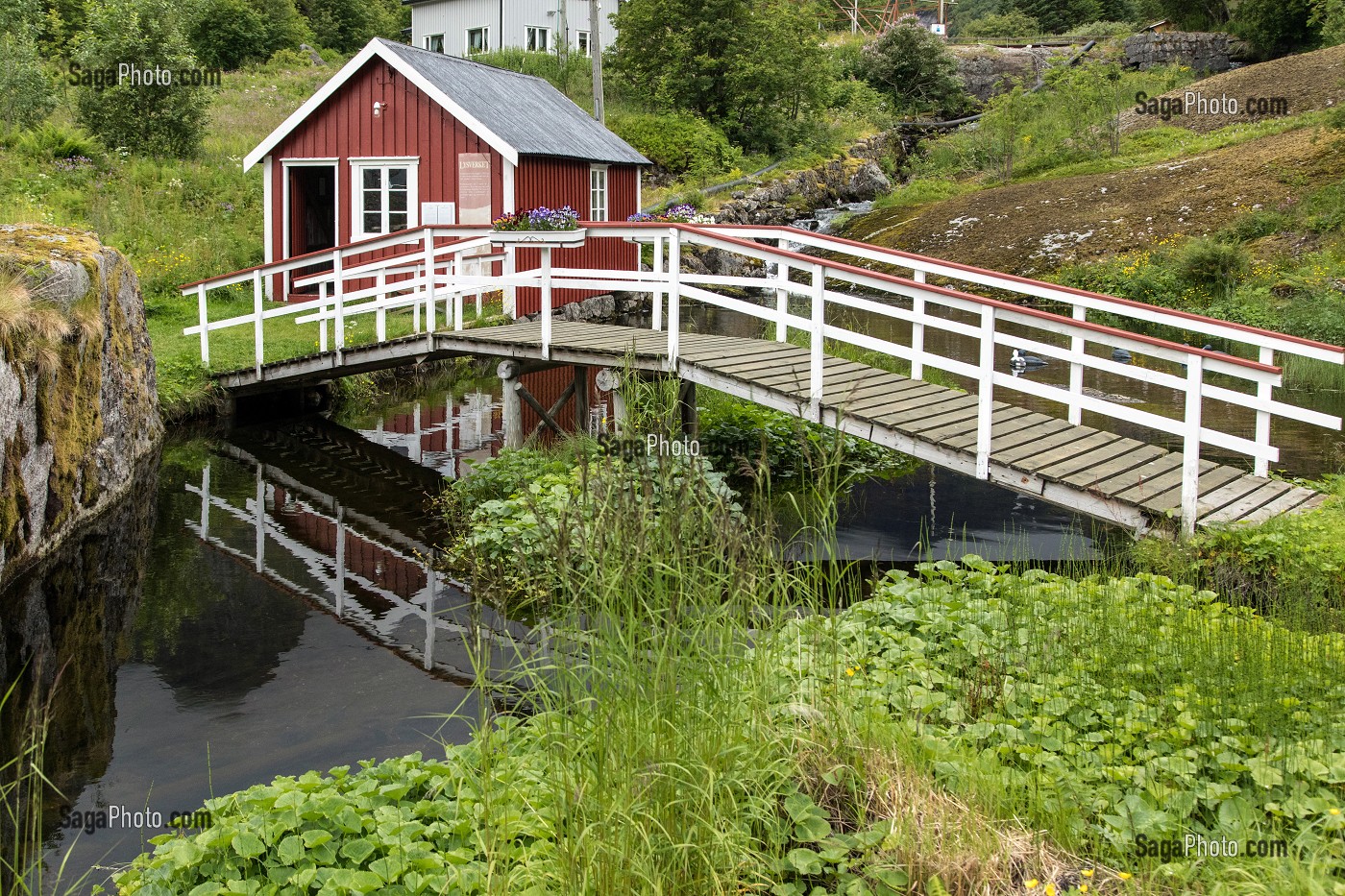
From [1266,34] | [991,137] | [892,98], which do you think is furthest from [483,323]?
[1266,34]

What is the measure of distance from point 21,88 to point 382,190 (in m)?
8.71

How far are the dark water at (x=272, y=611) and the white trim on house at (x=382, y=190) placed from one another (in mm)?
6089

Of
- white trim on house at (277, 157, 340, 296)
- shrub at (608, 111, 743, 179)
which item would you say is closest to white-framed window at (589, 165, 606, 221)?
white trim on house at (277, 157, 340, 296)

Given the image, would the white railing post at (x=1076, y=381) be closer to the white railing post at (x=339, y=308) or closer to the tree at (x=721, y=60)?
the white railing post at (x=339, y=308)

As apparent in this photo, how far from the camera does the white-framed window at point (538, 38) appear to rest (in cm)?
3900

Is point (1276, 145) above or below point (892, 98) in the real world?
below

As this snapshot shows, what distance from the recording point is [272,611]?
8312 millimetres

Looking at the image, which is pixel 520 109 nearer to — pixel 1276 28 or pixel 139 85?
pixel 139 85

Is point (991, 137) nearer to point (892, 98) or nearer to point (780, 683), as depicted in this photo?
point (892, 98)

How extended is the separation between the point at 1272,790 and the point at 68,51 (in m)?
33.7

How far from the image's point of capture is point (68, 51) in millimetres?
30609

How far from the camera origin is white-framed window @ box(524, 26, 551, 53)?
128ft

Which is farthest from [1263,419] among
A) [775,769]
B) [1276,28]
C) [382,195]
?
[1276,28]

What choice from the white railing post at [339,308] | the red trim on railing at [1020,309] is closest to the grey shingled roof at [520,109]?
the white railing post at [339,308]
